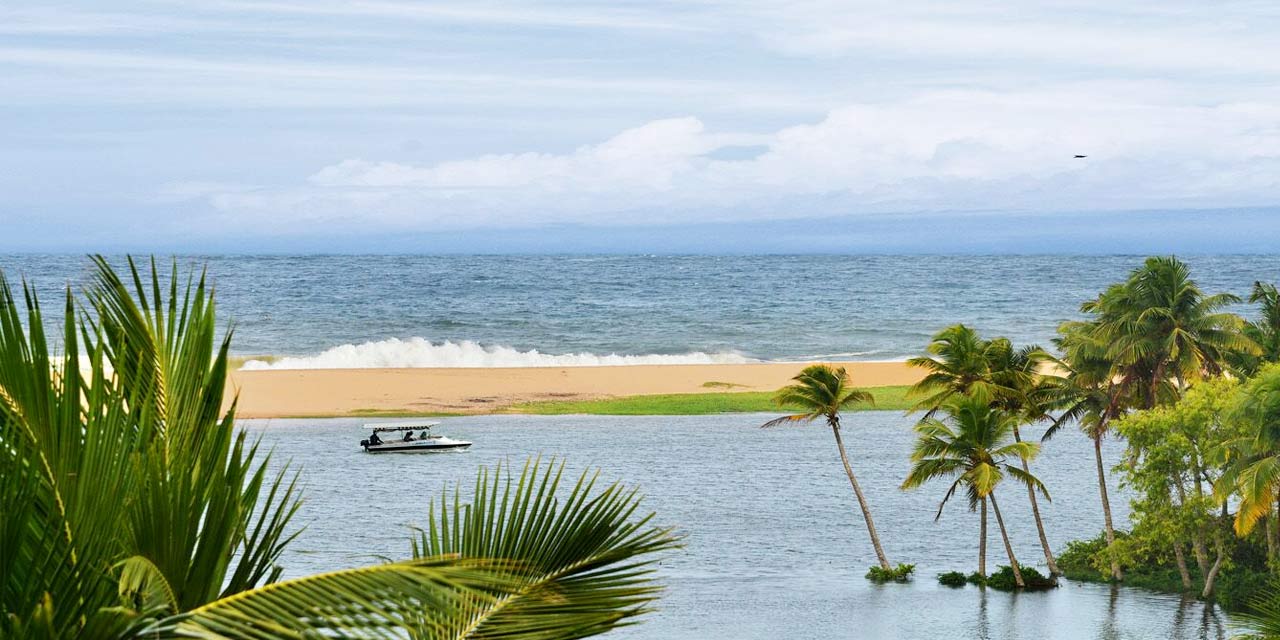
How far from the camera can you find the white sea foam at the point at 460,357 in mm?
104125

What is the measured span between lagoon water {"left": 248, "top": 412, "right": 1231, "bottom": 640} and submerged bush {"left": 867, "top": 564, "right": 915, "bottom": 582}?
1.44 ft

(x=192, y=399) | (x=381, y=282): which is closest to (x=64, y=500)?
(x=192, y=399)

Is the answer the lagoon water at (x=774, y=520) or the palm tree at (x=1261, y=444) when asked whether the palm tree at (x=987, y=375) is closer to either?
the lagoon water at (x=774, y=520)

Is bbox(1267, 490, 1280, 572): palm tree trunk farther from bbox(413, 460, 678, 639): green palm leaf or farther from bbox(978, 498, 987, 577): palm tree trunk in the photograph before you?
bbox(413, 460, 678, 639): green palm leaf

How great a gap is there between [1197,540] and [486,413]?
43453mm

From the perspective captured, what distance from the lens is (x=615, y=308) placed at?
136500 millimetres

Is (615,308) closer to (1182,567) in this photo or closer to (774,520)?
(774,520)

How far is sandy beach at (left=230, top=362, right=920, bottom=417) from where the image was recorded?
256 feet

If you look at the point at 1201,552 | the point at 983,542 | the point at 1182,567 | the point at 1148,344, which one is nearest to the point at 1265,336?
the point at 1148,344

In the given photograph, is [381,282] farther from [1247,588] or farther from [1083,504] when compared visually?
[1247,588]

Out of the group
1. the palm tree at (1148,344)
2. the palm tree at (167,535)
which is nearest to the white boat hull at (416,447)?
the palm tree at (1148,344)

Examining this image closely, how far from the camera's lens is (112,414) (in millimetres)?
4492

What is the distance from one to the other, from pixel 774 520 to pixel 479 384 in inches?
1612

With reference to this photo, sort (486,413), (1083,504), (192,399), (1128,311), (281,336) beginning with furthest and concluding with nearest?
1. (281,336)
2. (486,413)
3. (1083,504)
4. (1128,311)
5. (192,399)
